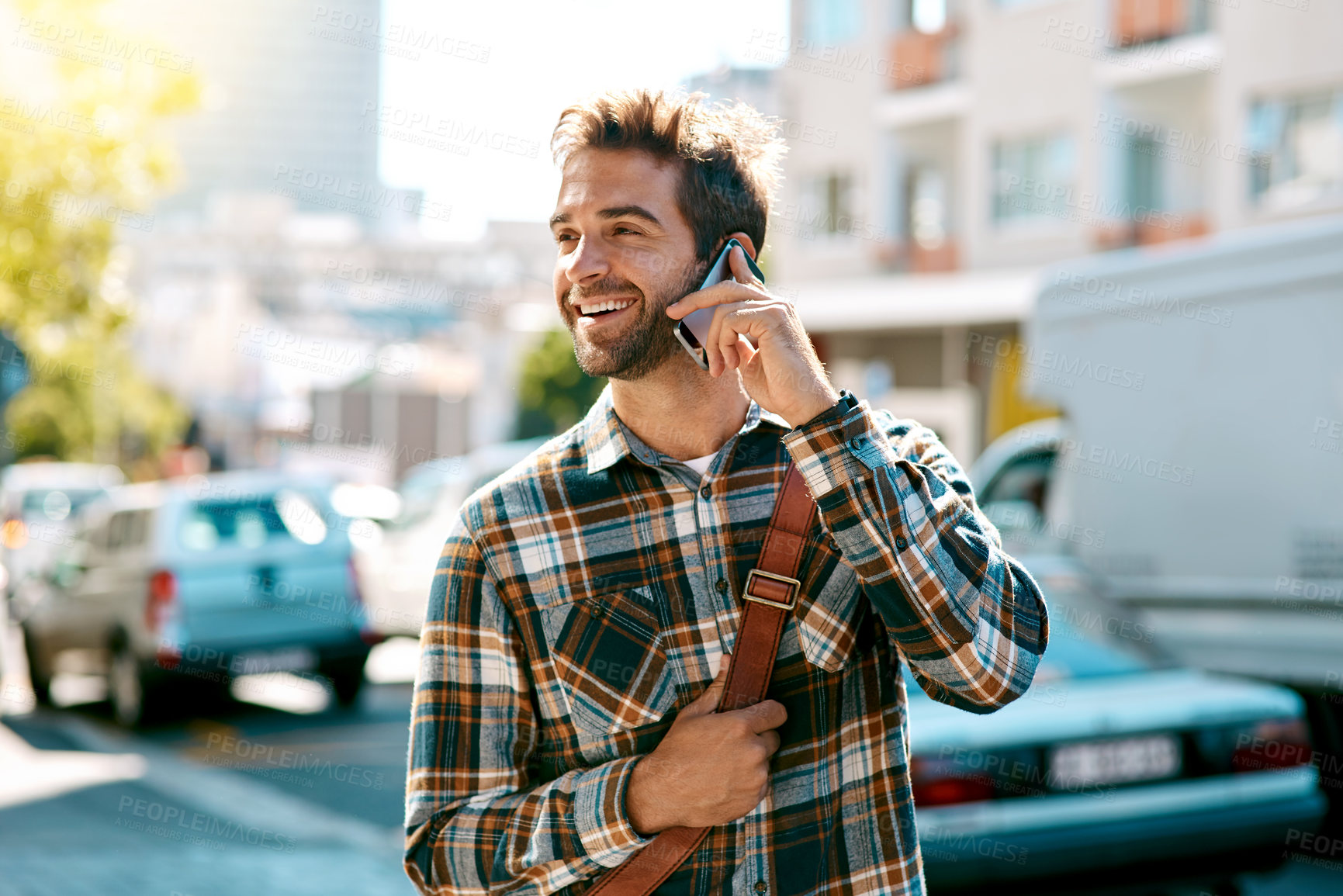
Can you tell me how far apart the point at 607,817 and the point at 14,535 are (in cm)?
2206

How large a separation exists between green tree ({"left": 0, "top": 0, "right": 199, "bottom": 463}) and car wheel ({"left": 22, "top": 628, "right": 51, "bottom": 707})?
3.51 m

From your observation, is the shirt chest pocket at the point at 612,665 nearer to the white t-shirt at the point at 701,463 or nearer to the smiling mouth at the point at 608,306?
the white t-shirt at the point at 701,463

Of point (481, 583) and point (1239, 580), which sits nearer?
point (481, 583)

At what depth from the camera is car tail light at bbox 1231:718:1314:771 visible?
16.8ft

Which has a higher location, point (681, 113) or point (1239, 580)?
point (681, 113)

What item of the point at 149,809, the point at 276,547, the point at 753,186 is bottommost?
the point at 149,809

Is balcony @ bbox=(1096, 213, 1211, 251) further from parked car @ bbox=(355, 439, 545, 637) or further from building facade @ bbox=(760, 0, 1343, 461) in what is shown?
parked car @ bbox=(355, 439, 545, 637)

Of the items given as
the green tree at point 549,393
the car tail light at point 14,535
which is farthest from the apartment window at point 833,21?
the green tree at point 549,393

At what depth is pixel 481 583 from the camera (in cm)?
203

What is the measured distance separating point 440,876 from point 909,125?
22.8 metres

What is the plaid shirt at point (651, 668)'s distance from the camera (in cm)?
191

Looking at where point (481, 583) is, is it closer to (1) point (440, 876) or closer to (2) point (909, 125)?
(1) point (440, 876)

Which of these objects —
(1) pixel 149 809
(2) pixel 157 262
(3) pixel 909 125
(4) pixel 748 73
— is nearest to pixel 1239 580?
(1) pixel 149 809

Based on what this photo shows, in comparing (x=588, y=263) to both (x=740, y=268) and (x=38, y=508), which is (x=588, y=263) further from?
(x=38, y=508)
